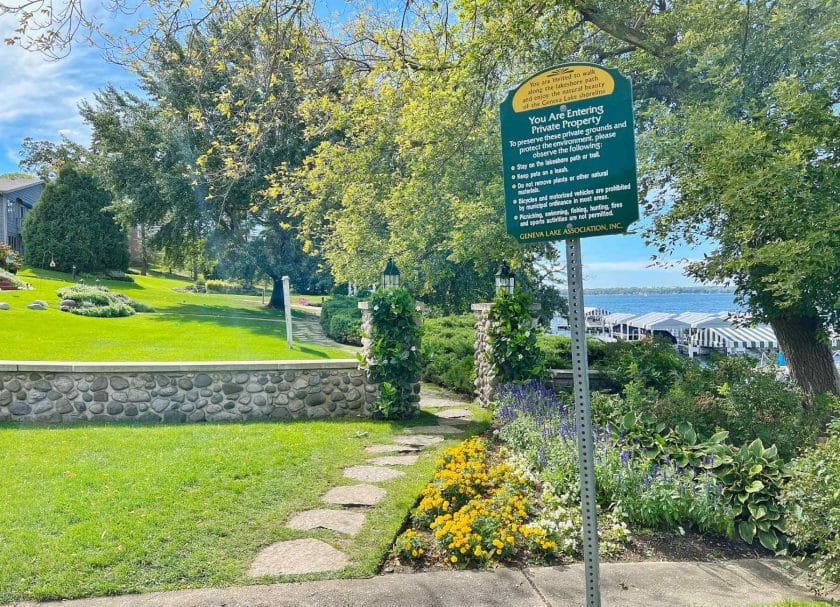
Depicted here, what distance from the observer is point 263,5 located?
4082mm

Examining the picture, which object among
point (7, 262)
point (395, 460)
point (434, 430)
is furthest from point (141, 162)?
point (395, 460)

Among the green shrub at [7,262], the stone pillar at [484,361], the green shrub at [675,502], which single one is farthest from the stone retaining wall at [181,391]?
the green shrub at [7,262]

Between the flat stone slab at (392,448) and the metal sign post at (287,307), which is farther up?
the metal sign post at (287,307)

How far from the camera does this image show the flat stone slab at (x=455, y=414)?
6.95m

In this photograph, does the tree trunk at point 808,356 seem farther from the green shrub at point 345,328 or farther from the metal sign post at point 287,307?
the green shrub at point 345,328

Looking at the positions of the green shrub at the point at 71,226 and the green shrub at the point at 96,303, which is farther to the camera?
the green shrub at the point at 71,226

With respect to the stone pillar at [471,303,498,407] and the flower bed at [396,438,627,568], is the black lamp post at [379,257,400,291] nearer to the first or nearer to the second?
the stone pillar at [471,303,498,407]

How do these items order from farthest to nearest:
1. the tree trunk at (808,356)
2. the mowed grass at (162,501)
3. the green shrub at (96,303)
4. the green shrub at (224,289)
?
the green shrub at (224,289) < the green shrub at (96,303) < the tree trunk at (808,356) < the mowed grass at (162,501)

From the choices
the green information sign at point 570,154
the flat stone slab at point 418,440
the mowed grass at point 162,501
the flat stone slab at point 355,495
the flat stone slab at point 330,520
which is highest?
the green information sign at point 570,154

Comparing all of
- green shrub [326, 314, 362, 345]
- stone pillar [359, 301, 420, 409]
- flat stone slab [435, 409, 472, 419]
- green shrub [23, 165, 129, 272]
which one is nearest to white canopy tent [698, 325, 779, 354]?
green shrub [326, 314, 362, 345]

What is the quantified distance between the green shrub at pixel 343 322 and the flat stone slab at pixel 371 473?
867 centimetres

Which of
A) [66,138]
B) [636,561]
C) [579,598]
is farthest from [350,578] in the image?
[66,138]

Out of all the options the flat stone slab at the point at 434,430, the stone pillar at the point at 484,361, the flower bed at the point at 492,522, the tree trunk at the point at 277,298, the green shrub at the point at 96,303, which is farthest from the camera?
the tree trunk at the point at 277,298

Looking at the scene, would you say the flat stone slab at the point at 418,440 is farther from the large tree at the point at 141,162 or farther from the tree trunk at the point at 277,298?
the tree trunk at the point at 277,298
